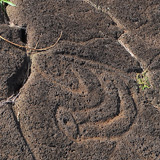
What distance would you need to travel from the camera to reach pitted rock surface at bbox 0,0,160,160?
1.28m

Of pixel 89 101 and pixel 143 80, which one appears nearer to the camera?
pixel 89 101

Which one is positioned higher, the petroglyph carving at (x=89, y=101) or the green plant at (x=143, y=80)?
the green plant at (x=143, y=80)

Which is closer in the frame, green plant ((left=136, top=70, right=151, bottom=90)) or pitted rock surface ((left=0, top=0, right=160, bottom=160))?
pitted rock surface ((left=0, top=0, right=160, bottom=160))

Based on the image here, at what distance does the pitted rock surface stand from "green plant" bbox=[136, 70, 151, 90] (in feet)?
0.06

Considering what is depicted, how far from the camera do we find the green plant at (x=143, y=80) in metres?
1.44

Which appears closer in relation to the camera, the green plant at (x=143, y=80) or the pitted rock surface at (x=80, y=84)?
the pitted rock surface at (x=80, y=84)

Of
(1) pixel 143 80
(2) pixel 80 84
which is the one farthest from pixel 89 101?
(1) pixel 143 80

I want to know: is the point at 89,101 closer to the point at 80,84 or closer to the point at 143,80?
the point at 80,84

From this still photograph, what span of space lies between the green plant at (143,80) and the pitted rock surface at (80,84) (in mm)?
18

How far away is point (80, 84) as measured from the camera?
4.49 ft

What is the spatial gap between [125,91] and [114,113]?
121mm

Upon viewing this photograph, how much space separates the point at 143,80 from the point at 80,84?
0.32 metres

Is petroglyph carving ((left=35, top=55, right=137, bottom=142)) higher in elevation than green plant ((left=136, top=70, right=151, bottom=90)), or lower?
lower

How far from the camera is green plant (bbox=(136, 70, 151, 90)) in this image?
144 centimetres
